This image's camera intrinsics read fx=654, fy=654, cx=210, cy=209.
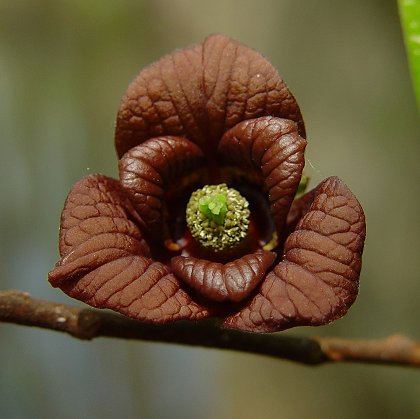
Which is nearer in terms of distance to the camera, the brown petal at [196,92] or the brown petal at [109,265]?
the brown petal at [109,265]

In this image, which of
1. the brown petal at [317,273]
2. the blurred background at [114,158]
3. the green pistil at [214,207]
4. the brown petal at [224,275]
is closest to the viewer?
the brown petal at [317,273]

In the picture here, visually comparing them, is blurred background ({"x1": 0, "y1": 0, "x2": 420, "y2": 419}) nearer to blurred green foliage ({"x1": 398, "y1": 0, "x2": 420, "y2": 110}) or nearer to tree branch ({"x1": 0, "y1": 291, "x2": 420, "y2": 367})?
tree branch ({"x1": 0, "y1": 291, "x2": 420, "y2": 367})

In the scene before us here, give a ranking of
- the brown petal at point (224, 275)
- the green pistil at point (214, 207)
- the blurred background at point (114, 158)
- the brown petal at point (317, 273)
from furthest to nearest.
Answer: the blurred background at point (114, 158) < the green pistil at point (214, 207) < the brown petal at point (224, 275) < the brown petal at point (317, 273)

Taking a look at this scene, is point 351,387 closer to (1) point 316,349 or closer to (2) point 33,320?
(1) point 316,349

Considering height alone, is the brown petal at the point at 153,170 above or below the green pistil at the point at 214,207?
above

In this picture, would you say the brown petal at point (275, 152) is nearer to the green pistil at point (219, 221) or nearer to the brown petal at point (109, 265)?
the green pistil at point (219, 221)

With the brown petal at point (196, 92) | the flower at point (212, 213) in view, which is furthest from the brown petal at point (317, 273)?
the brown petal at point (196, 92)

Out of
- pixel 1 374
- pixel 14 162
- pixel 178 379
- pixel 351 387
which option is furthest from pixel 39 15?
pixel 351 387
